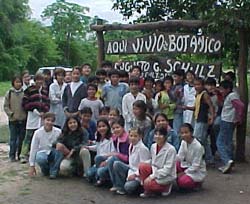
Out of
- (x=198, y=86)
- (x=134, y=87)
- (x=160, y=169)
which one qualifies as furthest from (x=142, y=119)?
(x=160, y=169)

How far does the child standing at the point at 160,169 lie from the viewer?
23.8 feet

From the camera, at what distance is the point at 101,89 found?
962 centimetres

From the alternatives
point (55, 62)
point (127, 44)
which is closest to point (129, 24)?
point (127, 44)

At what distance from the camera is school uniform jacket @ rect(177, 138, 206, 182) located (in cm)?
755

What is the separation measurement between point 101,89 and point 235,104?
7.19ft

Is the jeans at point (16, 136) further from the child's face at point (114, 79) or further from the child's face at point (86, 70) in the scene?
the child's face at point (114, 79)

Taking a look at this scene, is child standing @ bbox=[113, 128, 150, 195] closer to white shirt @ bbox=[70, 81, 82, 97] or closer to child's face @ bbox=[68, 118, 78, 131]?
child's face @ bbox=[68, 118, 78, 131]

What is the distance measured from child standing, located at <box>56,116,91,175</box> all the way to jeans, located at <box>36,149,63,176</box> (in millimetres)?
69

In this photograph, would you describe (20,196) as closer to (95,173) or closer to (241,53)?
(95,173)

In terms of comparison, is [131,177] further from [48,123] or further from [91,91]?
[91,91]

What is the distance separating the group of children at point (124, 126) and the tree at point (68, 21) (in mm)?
47938

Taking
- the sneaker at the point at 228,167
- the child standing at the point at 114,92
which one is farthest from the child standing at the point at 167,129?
the child standing at the point at 114,92

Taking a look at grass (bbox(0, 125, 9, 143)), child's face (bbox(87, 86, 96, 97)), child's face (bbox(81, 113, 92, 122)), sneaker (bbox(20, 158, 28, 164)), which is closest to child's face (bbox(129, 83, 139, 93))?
child's face (bbox(87, 86, 96, 97))

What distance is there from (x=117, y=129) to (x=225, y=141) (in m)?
1.98
